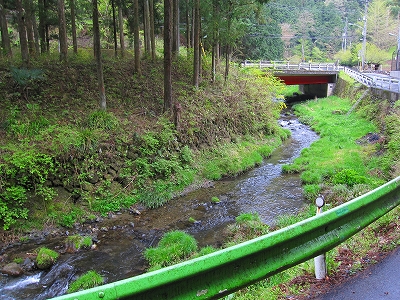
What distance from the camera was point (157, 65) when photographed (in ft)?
68.7

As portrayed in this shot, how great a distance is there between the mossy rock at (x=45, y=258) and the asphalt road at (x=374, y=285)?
728cm

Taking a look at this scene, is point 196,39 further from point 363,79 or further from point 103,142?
point 363,79

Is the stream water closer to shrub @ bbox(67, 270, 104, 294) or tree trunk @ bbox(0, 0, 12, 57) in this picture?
shrub @ bbox(67, 270, 104, 294)

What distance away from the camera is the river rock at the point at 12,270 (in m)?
7.85

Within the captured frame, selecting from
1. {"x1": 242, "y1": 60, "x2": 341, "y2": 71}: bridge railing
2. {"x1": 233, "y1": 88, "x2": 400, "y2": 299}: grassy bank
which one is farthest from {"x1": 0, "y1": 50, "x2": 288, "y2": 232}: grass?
{"x1": 242, "y1": 60, "x2": 341, "y2": 71}: bridge railing

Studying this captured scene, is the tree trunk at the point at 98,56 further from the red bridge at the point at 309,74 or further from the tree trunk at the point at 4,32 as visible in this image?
the red bridge at the point at 309,74

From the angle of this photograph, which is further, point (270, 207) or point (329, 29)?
point (329, 29)

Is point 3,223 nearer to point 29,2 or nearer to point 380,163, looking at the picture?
point 29,2

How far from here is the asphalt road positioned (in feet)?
10.1

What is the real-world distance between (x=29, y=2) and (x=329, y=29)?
245 feet

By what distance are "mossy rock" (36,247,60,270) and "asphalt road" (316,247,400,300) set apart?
7284 mm

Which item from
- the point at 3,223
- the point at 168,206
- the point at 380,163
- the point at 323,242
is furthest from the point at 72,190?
the point at 380,163

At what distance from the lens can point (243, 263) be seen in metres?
2.59

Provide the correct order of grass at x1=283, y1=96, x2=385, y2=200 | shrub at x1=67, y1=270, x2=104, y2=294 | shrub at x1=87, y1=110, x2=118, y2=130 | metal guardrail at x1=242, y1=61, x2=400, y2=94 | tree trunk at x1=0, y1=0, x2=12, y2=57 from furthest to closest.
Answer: metal guardrail at x1=242, y1=61, x2=400, y2=94 < tree trunk at x1=0, y1=0, x2=12, y2=57 < shrub at x1=87, y1=110, x2=118, y2=130 < grass at x1=283, y1=96, x2=385, y2=200 < shrub at x1=67, y1=270, x2=104, y2=294
